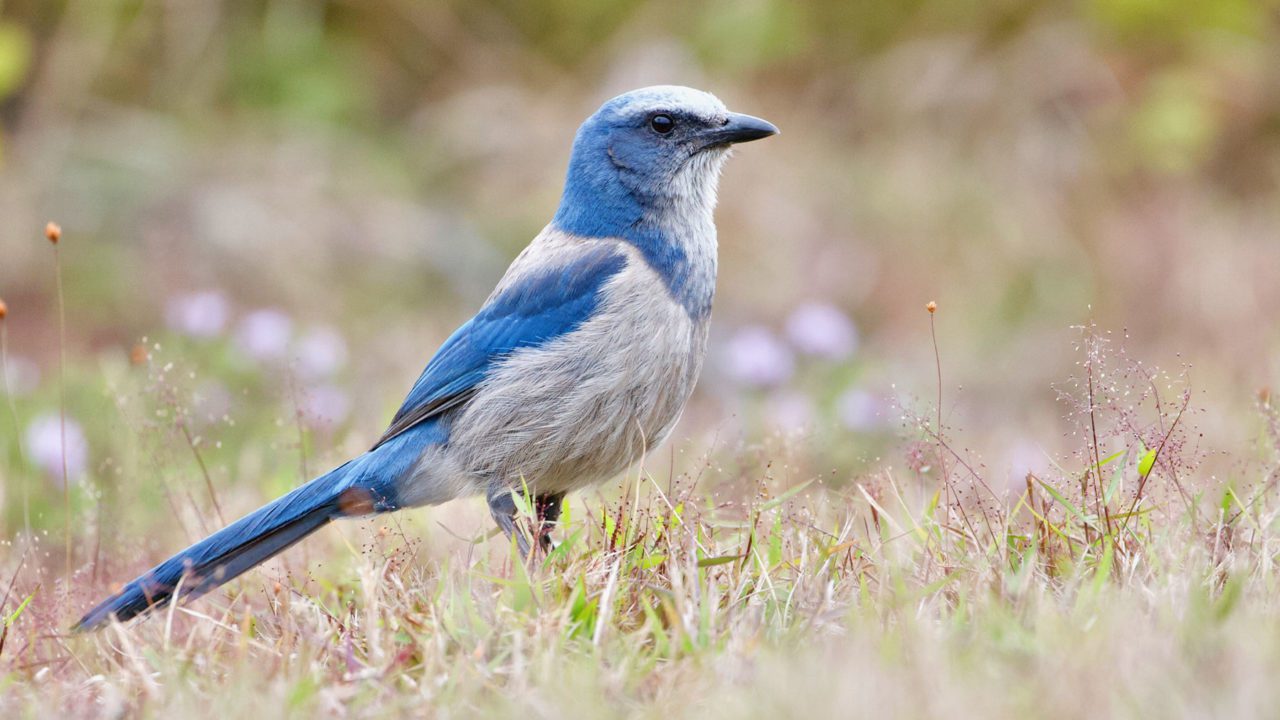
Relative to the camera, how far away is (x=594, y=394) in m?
3.86

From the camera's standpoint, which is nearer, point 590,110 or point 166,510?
point 166,510

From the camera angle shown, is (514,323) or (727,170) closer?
(514,323)

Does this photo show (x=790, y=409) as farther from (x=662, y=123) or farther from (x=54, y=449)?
(x=54, y=449)

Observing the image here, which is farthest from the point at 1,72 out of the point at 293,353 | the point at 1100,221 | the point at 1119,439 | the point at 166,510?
the point at 1100,221

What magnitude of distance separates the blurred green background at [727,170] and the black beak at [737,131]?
189cm

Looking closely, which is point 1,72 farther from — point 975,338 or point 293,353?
point 975,338

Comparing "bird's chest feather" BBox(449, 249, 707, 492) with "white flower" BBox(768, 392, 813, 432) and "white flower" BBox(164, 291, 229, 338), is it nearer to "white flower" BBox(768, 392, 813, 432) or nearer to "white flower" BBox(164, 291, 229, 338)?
"white flower" BBox(768, 392, 813, 432)

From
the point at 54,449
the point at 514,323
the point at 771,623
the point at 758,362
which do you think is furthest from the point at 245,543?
the point at 758,362

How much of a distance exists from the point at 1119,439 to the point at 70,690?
328cm

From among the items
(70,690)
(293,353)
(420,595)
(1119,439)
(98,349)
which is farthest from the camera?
(98,349)

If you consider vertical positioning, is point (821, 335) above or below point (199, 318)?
below

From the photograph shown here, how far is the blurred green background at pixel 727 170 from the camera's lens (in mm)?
7398

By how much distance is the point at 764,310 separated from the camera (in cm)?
775

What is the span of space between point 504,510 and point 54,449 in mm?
1717
